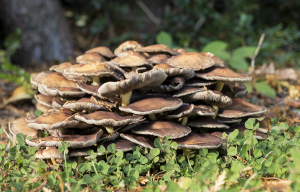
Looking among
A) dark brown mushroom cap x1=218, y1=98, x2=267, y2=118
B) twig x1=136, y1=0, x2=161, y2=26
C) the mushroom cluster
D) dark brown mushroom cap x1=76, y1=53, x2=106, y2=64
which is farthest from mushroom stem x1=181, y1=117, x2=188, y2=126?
twig x1=136, y1=0, x2=161, y2=26

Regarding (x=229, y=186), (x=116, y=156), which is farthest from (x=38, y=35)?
(x=229, y=186)

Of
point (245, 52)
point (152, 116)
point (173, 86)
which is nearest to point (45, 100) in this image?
point (152, 116)

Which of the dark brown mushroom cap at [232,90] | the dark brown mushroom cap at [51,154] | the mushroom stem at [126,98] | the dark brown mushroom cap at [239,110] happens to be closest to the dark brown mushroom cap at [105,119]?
the mushroom stem at [126,98]

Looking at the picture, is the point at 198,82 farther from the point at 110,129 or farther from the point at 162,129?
the point at 110,129

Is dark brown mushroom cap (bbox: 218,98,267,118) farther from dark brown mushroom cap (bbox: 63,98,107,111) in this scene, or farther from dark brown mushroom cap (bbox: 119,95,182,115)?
dark brown mushroom cap (bbox: 63,98,107,111)

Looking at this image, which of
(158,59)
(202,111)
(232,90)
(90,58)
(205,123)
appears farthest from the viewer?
(232,90)

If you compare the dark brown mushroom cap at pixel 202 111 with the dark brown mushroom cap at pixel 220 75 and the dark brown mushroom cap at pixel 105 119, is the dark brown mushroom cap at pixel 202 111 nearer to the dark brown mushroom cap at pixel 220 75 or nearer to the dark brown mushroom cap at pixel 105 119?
the dark brown mushroom cap at pixel 220 75

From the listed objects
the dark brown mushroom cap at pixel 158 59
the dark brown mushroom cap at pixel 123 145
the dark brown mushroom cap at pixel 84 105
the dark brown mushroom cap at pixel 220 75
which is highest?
the dark brown mushroom cap at pixel 158 59
